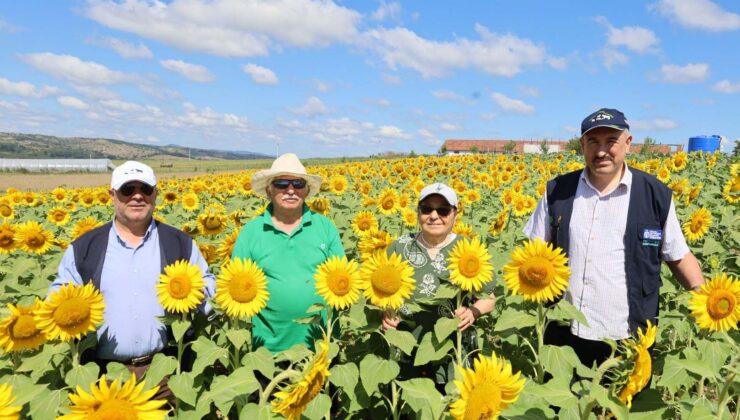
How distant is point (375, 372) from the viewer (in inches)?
100

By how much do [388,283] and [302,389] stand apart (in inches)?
31.6

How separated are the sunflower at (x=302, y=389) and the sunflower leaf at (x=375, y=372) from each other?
0.54 meters

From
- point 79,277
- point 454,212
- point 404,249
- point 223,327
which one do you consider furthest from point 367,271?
point 79,277

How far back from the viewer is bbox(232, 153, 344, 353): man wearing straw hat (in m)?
3.26

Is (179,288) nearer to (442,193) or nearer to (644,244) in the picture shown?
(442,193)

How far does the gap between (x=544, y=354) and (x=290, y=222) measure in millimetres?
1898

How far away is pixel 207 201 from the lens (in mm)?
10391

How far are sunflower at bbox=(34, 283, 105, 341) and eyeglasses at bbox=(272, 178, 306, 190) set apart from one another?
136 cm

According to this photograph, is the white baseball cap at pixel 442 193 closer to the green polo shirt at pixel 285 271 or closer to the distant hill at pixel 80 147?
the green polo shirt at pixel 285 271

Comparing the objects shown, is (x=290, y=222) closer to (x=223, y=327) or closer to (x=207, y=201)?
(x=223, y=327)

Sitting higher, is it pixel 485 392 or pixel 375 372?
pixel 485 392

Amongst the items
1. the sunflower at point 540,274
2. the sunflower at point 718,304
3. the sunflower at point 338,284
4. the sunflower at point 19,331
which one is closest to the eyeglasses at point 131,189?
the sunflower at point 19,331

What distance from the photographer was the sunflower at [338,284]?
274cm

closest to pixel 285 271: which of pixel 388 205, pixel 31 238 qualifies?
pixel 31 238
